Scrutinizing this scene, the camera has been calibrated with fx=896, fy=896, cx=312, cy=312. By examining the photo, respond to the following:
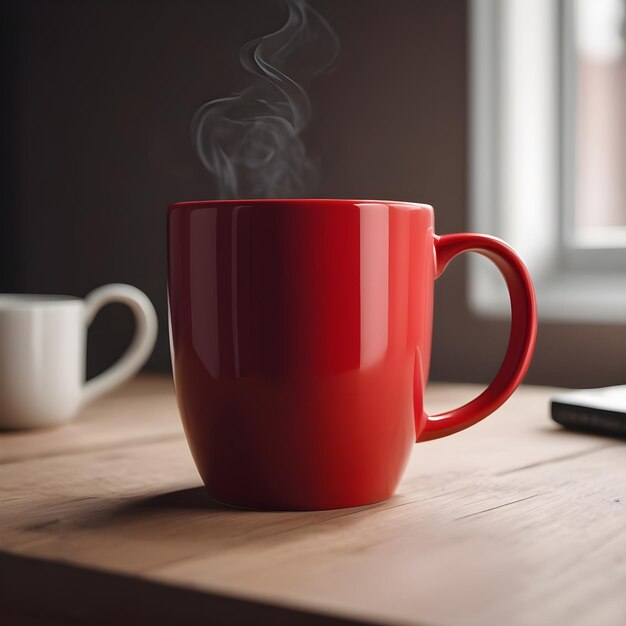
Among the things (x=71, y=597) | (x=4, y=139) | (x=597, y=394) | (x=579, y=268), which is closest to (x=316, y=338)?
(x=71, y=597)

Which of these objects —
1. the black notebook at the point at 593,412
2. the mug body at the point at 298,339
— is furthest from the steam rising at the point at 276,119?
the mug body at the point at 298,339

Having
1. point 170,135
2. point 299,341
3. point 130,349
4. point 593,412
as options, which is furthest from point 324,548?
point 170,135

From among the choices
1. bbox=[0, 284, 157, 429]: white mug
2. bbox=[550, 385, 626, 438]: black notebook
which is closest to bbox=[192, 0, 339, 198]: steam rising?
bbox=[0, 284, 157, 429]: white mug

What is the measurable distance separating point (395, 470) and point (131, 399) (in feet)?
1.67

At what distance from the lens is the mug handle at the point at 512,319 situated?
512 millimetres

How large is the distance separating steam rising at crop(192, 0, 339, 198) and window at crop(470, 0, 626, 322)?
224mm

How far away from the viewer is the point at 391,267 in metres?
0.48

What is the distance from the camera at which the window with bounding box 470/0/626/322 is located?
3.60ft

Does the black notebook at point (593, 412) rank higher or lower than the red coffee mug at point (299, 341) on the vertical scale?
lower

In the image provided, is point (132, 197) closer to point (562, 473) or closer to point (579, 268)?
point (579, 268)

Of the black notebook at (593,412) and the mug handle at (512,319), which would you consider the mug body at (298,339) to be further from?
the black notebook at (593,412)

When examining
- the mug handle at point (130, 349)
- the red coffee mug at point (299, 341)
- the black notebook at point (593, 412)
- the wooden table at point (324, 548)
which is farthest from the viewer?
the mug handle at point (130, 349)

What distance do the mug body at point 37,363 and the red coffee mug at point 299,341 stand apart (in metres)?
0.31

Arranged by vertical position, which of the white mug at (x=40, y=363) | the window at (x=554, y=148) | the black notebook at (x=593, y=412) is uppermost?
the window at (x=554, y=148)
